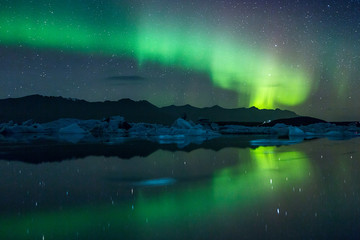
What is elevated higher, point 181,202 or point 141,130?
point 141,130

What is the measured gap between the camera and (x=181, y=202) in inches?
277

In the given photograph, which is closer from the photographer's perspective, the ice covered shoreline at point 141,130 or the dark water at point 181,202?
the dark water at point 181,202

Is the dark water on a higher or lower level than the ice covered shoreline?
lower

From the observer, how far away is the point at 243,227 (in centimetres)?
531

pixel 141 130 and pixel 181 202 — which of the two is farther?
pixel 141 130

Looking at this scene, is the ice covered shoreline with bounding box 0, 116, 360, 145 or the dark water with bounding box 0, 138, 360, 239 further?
the ice covered shoreline with bounding box 0, 116, 360, 145

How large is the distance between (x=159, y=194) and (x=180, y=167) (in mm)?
4602

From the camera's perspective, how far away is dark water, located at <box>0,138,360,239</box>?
5180mm

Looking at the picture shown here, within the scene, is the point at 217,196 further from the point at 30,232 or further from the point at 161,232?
the point at 30,232

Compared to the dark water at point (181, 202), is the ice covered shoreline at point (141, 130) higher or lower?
higher

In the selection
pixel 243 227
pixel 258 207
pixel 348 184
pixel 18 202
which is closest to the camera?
pixel 243 227

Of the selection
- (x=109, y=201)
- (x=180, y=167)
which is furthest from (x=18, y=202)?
(x=180, y=167)

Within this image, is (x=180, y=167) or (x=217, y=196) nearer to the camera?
(x=217, y=196)

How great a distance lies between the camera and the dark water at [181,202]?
17.0 ft
